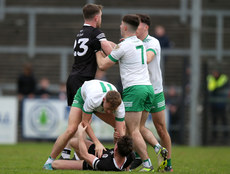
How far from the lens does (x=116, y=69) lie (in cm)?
1930

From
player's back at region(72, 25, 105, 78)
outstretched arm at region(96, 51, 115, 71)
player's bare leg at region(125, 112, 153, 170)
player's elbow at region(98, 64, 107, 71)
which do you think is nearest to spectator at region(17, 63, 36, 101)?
player's back at region(72, 25, 105, 78)

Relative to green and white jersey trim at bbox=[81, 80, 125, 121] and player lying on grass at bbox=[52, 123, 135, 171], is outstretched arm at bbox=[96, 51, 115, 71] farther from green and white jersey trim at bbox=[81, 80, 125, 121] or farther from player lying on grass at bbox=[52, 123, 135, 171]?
player lying on grass at bbox=[52, 123, 135, 171]

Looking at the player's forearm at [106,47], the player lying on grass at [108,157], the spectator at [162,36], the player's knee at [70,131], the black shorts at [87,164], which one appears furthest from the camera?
the spectator at [162,36]

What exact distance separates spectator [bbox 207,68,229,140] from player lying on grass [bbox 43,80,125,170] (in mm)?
9598

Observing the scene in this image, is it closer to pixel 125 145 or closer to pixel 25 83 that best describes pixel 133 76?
pixel 125 145

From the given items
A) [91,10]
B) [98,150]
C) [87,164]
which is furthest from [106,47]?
[87,164]

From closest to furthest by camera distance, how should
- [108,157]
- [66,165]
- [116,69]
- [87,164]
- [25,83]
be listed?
[108,157], [87,164], [66,165], [25,83], [116,69]

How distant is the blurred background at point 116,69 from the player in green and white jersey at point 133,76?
810 cm

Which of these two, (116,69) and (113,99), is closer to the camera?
(113,99)

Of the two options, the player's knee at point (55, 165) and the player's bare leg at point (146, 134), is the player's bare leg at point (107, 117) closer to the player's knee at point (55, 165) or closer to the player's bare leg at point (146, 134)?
the player's bare leg at point (146, 134)

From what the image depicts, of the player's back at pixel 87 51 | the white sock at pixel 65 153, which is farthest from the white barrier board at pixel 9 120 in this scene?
the player's back at pixel 87 51

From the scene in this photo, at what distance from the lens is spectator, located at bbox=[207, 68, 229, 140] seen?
58.2ft

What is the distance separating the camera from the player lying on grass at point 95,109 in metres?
7.92

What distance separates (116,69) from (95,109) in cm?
1114
